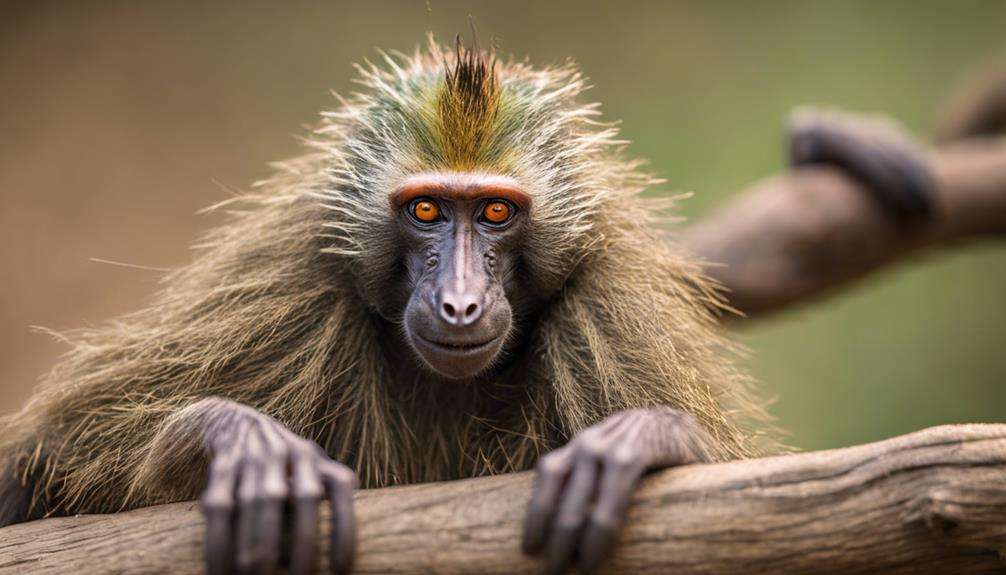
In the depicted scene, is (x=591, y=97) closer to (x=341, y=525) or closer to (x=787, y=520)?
(x=787, y=520)

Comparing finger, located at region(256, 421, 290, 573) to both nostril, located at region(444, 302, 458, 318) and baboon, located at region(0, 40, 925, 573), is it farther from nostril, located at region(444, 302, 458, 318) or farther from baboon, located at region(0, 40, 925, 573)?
nostril, located at region(444, 302, 458, 318)

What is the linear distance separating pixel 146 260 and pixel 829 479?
22.8 feet

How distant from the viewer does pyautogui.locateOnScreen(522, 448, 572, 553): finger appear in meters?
2.32

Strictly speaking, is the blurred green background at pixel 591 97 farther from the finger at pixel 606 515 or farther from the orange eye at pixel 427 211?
the finger at pixel 606 515

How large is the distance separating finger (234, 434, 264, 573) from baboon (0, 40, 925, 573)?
0.42 metres

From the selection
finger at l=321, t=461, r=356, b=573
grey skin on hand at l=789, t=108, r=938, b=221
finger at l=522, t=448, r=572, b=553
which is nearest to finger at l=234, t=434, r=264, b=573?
finger at l=321, t=461, r=356, b=573

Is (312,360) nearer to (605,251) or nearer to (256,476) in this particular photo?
(256,476)

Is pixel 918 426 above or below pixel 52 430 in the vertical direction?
below

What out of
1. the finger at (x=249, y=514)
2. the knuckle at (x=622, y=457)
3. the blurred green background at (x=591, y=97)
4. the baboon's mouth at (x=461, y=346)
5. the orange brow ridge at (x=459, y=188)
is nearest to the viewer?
the finger at (x=249, y=514)

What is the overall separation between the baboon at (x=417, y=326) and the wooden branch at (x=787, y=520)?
1.30 feet

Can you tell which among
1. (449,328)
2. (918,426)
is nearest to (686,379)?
(449,328)

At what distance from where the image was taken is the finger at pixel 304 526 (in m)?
2.32

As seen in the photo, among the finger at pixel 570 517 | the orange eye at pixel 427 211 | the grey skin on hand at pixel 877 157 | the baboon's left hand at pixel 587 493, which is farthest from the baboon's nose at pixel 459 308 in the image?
the grey skin on hand at pixel 877 157

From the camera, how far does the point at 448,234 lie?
311 centimetres
